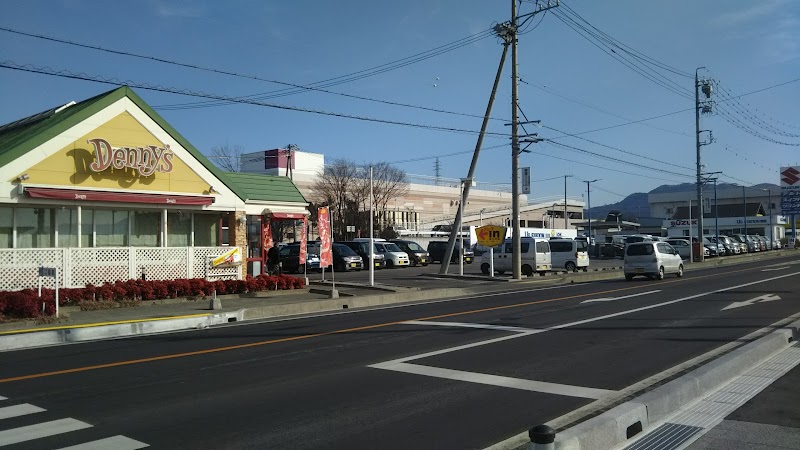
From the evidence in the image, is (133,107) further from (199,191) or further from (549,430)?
(549,430)

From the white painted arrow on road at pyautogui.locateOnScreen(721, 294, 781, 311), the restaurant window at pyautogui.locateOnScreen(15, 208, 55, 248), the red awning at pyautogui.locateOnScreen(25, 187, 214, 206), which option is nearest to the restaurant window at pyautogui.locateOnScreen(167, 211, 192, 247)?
the red awning at pyautogui.locateOnScreen(25, 187, 214, 206)

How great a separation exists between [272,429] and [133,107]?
1739 centimetres

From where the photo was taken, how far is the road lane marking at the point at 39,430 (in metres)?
5.84

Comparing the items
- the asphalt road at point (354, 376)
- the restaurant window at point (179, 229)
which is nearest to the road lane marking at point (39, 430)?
the asphalt road at point (354, 376)

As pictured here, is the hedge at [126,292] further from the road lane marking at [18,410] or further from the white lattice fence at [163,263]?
the road lane marking at [18,410]

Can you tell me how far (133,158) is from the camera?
19.8 meters

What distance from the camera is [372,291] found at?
22750 millimetres

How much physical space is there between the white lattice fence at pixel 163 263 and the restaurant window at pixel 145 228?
4.00 feet

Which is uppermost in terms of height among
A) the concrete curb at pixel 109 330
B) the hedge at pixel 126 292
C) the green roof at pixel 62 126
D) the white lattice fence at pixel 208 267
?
the green roof at pixel 62 126

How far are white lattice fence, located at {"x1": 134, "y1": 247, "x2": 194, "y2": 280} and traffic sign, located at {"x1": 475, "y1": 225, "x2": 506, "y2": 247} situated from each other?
1397 centimetres

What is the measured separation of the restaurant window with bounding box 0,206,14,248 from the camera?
60.4 feet

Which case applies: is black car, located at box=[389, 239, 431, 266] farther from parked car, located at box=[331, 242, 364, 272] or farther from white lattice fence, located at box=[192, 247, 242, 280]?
white lattice fence, located at box=[192, 247, 242, 280]

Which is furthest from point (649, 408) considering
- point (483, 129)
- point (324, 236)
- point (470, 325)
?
point (483, 129)

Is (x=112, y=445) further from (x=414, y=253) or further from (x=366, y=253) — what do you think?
(x=414, y=253)
